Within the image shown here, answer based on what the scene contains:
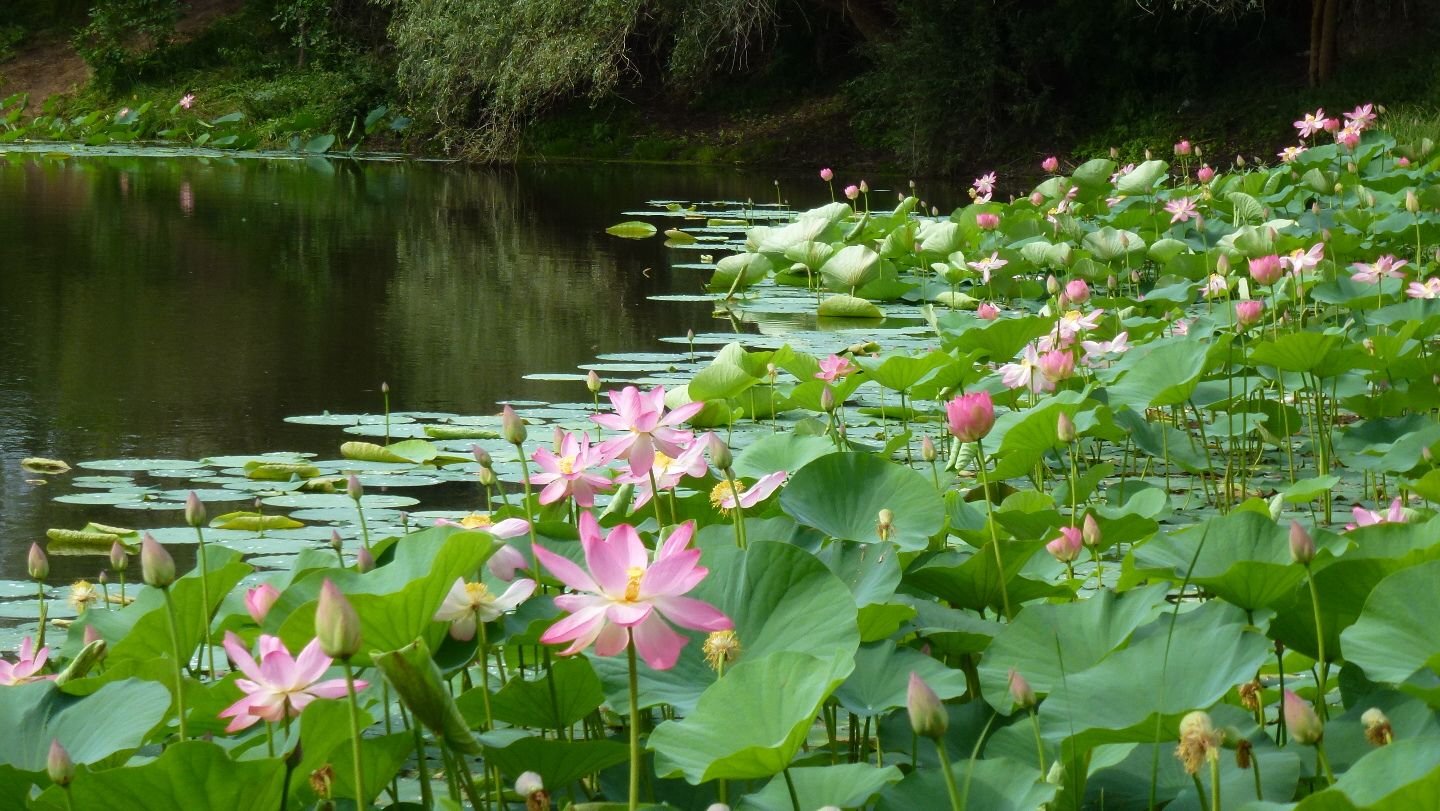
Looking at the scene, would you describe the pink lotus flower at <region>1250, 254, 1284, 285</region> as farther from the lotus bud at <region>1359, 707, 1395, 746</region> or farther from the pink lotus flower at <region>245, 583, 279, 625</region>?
the pink lotus flower at <region>245, 583, 279, 625</region>

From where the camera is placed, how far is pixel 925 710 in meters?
0.84

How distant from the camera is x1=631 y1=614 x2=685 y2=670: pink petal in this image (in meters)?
0.96

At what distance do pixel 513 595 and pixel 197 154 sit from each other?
43.6 ft

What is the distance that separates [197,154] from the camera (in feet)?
44.2

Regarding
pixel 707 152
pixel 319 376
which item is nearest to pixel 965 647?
pixel 319 376

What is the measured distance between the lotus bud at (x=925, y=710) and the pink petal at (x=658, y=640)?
18 cm

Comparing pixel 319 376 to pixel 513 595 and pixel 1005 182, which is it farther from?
pixel 1005 182

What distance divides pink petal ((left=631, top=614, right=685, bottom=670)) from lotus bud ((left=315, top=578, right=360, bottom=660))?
197 millimetres

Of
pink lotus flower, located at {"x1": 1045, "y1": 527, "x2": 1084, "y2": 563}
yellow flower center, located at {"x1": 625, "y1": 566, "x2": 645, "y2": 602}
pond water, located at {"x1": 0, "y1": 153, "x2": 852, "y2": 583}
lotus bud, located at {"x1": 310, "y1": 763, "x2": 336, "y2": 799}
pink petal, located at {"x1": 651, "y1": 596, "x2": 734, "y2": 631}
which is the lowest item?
pond water, located at {"x1": 0, "y1": 153, "x2": 852, "y2": 583}

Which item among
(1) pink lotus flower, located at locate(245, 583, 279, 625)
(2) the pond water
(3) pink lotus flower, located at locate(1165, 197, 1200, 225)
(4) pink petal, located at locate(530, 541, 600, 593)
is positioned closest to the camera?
(4) pink petal, located at locate(530, 541, 600, 593)

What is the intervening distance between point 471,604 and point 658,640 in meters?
0.23

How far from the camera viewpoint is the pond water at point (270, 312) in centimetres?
314

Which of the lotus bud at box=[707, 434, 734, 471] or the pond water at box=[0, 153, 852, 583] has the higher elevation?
the lotus bud at box=[707, 434, 734, 471]

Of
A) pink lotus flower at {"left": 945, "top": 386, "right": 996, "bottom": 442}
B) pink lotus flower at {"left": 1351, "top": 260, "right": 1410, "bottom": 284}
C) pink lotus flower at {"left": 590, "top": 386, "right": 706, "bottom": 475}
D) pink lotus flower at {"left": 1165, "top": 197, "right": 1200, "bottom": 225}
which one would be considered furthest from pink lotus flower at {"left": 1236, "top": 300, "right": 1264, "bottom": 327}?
pink lotus flower at {"left": 1165, "top": 197, "right": 1200, "bottom": 225}
